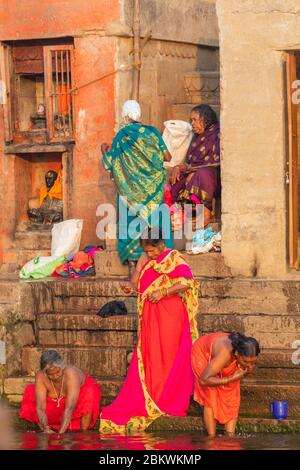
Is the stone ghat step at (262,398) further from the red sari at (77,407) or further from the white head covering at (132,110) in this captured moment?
the white head covering at (132,110)

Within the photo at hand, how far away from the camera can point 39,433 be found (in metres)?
12.8

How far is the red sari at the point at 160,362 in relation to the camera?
1268 centimetres

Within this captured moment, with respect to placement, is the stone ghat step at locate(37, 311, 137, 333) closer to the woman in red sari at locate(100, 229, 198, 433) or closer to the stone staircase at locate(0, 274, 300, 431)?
the stone staircase at locate(0, 274, 300, 431)

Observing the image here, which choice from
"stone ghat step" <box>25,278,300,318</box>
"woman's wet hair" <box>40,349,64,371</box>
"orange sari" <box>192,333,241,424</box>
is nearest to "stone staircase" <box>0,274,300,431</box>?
"stone ghat step" <box>25,278,300,318</box>

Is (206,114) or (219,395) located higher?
(206,114)

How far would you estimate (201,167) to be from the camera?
1493 cm

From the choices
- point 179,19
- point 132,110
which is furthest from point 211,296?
point 179,19

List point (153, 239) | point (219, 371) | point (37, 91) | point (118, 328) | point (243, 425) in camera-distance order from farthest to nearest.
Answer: point (37, 91), point (118, 328), point (153, 239), point (243, 425), point (219, 371)

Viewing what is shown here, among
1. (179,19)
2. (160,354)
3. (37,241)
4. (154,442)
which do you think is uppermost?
(179,19)

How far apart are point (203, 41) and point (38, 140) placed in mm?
2334

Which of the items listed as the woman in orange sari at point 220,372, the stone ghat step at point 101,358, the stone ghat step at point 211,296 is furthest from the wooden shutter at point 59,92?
the woman in orange sari at point 220,372

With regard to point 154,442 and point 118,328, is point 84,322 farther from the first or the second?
point 154,442

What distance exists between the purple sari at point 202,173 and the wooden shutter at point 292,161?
102 cm

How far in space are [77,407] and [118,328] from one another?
109 centimetres
